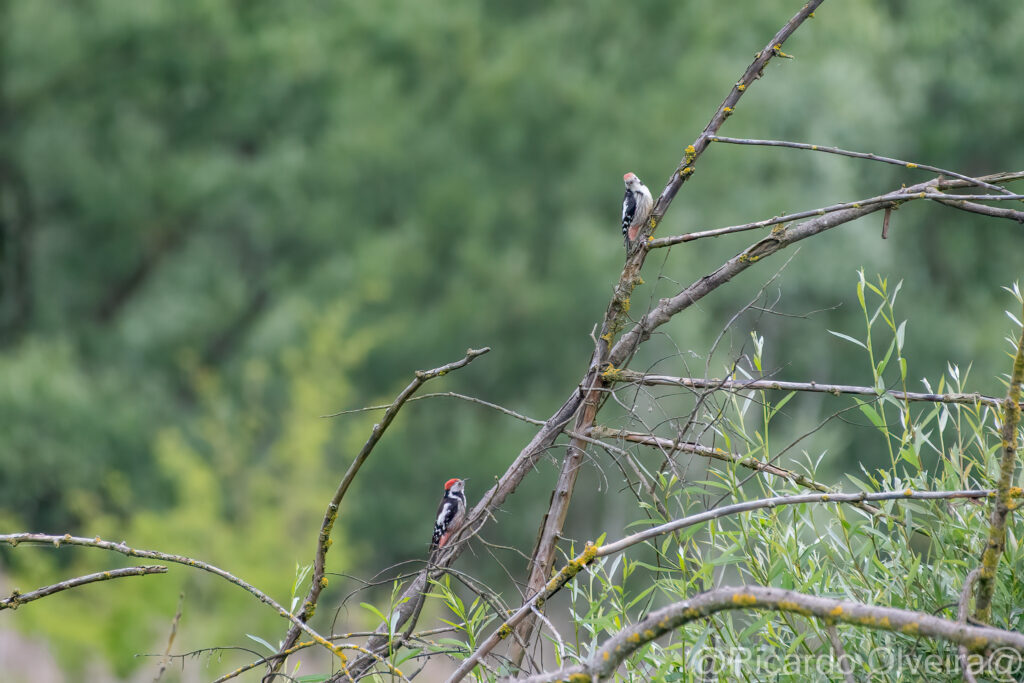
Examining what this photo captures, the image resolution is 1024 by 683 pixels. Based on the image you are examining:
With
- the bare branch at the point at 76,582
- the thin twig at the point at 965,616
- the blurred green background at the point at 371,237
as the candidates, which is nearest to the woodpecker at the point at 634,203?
the thin twig at the point at 965,616

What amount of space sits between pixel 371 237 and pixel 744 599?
16.4 meters

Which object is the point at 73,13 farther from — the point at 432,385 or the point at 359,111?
the point at 432,385

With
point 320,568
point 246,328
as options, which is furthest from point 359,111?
point 320,568

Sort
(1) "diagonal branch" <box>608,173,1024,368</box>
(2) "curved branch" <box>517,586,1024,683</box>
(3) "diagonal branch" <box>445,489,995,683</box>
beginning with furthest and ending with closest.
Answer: (1) "diagonal branch" <box>608,173,1024,368</box> → (3) "diagonal branch" <box>445,489,995,683</box> → (2) "curved branch" <box>517,586,1024,683</box>

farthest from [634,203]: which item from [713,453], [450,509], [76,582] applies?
[76,582]

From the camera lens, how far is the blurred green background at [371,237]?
15266mm

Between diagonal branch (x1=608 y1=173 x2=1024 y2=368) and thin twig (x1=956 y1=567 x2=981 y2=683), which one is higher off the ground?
diagonal branch (x1=608 y1=173 x2=1024 y2=368)

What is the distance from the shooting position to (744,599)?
1.83 m

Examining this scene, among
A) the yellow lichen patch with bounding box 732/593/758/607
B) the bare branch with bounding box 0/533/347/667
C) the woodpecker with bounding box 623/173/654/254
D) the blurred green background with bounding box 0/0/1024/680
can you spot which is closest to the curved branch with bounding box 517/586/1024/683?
the yellow lichen patch with bounding box 732/593/758/607

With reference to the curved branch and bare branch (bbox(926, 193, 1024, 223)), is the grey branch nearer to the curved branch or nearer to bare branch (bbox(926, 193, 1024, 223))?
bare branch (bbox(926, 193, 1024, 223))

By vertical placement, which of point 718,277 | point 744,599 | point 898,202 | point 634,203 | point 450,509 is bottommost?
point 744,599

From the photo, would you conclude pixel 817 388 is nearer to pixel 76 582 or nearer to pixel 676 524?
pixel 676 524

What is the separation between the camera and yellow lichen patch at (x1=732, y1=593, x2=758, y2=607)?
5.98 feet

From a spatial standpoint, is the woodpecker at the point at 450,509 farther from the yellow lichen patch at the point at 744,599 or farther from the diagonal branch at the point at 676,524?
the yellow lichen patch at the point at 744,599
